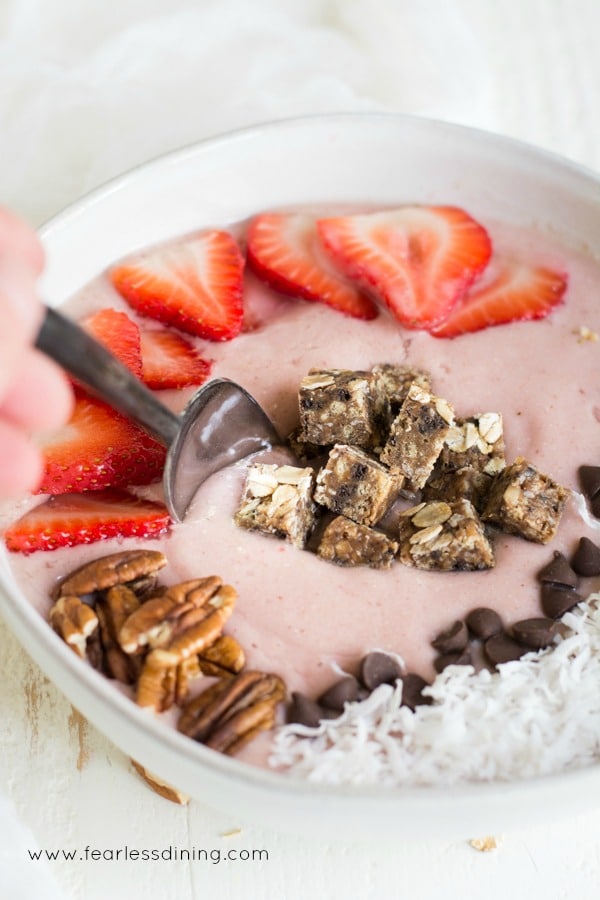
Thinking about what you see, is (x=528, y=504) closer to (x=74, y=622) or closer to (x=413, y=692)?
(x=413, y=692)

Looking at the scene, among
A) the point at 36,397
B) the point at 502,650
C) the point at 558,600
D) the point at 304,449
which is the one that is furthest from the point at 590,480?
Result: the point at 36,397

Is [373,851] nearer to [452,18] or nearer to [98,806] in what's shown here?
[98,806]

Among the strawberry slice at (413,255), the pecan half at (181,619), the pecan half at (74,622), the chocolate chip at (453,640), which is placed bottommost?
the pecan half at (74,622)

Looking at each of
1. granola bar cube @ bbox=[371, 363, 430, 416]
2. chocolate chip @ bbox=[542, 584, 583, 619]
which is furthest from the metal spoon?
chocolate chip @ bbox=[542, 584, 583, 619]

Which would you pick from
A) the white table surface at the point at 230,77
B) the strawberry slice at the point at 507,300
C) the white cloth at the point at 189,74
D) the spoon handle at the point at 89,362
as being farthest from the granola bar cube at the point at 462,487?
the white cloth at the point at 189,74

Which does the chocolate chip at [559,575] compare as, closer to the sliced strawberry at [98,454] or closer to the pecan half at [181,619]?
the pecan half at [181,619]

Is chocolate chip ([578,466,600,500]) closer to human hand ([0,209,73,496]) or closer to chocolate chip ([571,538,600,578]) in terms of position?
chocolate chip ([571,538,600,578])

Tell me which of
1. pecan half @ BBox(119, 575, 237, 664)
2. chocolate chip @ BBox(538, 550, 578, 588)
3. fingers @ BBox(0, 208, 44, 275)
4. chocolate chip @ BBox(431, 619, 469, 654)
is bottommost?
pecan half @ BBox(119, 575, 237, 664)
